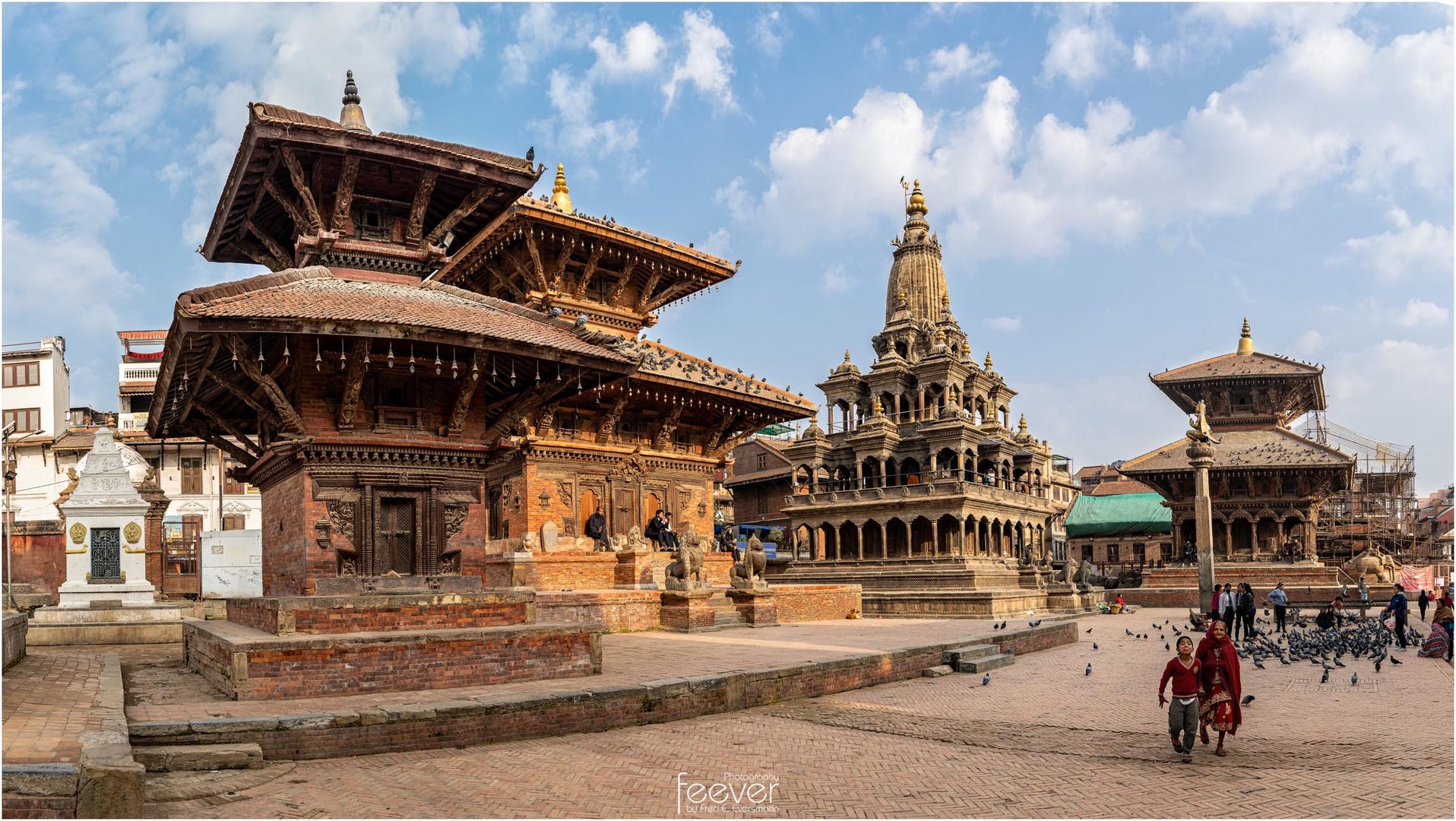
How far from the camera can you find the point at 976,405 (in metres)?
49.7

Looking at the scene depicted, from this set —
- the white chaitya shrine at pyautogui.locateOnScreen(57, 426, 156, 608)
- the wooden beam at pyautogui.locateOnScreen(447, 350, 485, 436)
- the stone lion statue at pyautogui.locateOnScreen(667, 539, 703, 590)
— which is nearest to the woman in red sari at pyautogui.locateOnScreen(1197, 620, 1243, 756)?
the wooden beam at pyautogui.locateOnScreen(447, 350, 485, 436)

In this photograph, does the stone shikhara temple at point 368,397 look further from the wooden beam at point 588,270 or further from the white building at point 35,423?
the white building at point 35,423

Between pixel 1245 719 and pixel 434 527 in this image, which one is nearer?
pixel 1245 719

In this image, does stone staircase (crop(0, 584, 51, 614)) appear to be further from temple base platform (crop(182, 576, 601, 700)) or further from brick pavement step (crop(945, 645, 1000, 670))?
brick pavement step (crop(945, 645, 1000, 670))

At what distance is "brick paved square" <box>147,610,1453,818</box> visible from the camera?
27.5 ft

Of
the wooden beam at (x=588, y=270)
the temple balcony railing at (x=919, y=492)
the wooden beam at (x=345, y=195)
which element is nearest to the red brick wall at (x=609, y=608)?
the wooden beam at (x=345, y=195)

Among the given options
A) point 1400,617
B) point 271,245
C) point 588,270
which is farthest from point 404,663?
point 1400,617

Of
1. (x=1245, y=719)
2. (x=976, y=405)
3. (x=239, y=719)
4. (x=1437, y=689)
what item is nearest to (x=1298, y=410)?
(x=976, y=405)

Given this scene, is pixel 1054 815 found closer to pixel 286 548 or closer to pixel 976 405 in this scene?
pixel 286 548

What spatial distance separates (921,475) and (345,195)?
105 feet

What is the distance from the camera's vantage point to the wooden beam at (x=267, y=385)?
12.9m

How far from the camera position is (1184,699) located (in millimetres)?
10469

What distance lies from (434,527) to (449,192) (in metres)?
5.67

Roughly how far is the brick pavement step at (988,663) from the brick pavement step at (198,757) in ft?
40.1
